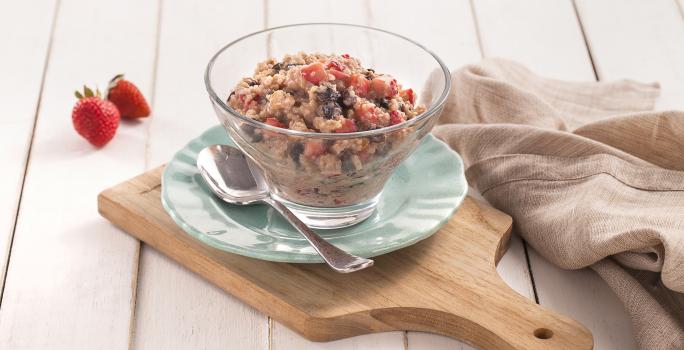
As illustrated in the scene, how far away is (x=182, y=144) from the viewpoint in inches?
101

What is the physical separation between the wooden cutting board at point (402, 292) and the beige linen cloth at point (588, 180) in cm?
16

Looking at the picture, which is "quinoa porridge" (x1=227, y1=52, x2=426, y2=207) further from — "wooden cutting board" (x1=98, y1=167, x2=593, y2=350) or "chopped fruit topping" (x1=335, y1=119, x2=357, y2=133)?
"wooden cutting board" (x1=98, y1=167, x2=593, y2=350)

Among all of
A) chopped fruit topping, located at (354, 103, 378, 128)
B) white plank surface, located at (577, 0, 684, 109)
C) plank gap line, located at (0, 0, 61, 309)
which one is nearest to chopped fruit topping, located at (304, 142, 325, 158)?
chopped fruit topping, located at (354, 103, 378, 128)

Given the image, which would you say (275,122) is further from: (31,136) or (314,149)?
(31,136)

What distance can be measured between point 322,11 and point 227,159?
4.08 feet

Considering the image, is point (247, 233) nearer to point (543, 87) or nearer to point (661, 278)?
point (661, 278)

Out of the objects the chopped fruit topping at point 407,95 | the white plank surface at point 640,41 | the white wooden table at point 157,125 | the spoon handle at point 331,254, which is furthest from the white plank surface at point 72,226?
the white plank surface at point 640,41

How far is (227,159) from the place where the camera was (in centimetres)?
220

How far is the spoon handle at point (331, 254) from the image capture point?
184 centimetres

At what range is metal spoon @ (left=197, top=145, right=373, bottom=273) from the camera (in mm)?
1936

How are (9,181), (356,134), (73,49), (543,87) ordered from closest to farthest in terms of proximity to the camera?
1. (356,134)
2. (9,181)
3. (543,87)
4. (73,49)

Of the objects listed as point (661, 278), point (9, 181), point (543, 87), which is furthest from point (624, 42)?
point (9, 181)

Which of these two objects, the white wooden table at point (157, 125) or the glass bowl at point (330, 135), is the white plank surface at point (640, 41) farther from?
the glass bowl at point (330, 135)

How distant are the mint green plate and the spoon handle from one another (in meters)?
0.02
